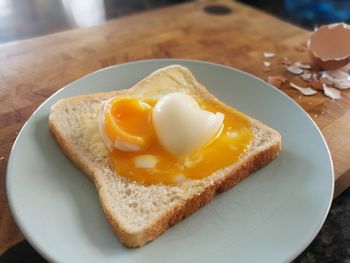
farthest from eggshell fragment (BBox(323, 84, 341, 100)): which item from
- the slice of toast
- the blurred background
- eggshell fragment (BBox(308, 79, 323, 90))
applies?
the blurred background

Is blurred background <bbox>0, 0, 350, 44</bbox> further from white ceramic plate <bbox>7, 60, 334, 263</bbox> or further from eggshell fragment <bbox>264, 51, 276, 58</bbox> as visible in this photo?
white ceramic plate <bbox>7, 60, 334, 263</bbox>

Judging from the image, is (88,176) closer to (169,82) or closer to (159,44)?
(169,82)

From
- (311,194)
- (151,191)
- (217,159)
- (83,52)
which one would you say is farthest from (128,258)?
(83,52)

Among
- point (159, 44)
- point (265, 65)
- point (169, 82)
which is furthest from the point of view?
point (159, 44)

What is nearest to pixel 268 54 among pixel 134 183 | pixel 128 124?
pixel 128 124

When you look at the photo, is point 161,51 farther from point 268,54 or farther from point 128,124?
point 128,124
